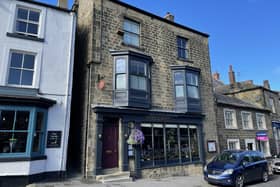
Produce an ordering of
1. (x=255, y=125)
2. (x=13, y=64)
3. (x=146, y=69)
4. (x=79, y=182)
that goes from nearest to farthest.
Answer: (x=79, y=182)
(x=13, y=64)
(x=146, y=69)
(x=255, y=125)

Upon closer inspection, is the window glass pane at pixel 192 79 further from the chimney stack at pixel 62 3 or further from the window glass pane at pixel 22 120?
the window glass pane at pixel 22 120

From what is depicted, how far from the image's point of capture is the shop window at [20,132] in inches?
342

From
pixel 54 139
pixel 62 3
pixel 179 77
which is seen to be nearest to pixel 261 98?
pixel 179 77

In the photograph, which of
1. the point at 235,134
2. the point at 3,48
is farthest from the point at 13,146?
the point at 235,134

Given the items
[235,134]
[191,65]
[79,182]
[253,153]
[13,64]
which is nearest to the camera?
[79,182]

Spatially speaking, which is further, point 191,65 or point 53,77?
point 191,65

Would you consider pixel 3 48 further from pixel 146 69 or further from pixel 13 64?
pixel 146 69

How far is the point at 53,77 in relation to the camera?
34.2ft

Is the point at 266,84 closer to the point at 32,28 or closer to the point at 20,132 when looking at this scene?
the point at 32,28

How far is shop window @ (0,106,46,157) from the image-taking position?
869cm

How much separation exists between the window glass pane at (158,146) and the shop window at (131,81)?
1.83m

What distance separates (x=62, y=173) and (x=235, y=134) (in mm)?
14273

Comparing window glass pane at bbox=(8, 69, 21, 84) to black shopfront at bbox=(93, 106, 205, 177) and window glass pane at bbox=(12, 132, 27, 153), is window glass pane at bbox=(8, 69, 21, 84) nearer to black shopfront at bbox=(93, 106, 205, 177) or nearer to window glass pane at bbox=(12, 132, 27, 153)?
window glass pane at bbox=(12, 132, 27, 153)

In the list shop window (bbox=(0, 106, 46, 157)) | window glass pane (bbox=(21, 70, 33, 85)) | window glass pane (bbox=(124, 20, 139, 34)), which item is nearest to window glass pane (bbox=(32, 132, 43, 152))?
shop window (bbox=(0, 106, 46, 157))
